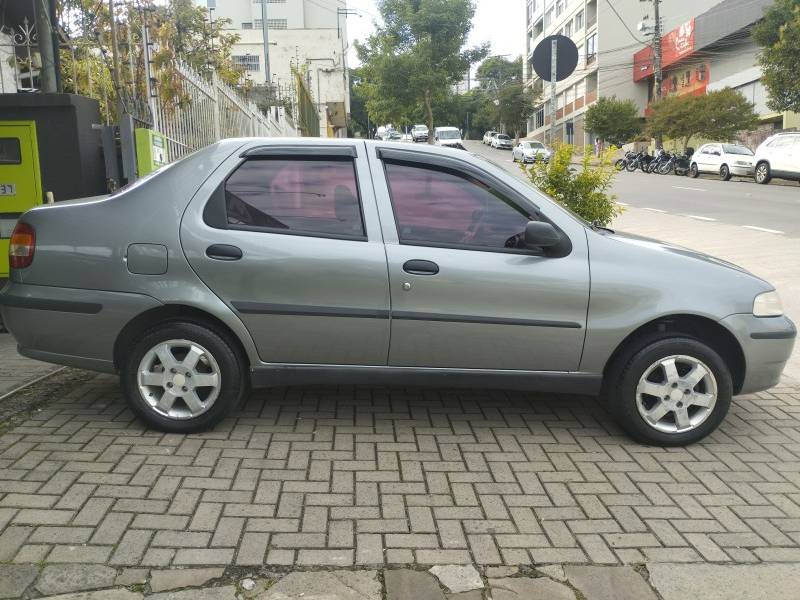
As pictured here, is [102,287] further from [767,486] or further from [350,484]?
[767,486]

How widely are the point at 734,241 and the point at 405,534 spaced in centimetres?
992

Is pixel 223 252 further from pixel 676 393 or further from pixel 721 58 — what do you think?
pixel 721 58

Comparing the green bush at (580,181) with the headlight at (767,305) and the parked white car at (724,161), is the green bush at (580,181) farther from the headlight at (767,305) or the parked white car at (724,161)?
the parked white car at (724,161)

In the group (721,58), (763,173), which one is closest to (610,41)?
(721,58)

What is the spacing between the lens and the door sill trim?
4.13 meters

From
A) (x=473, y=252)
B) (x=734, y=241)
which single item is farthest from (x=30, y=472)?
(x=734, y=241)

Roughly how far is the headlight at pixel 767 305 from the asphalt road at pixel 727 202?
8724 mm

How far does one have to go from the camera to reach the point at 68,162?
715cm

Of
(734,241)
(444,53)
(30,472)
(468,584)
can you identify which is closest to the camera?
(468,584)

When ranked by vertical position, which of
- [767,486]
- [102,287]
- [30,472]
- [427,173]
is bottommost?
[767,486]

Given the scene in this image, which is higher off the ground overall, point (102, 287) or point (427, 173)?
point (427, 173)

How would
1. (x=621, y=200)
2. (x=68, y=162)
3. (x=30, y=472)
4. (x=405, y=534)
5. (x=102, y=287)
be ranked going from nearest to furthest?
Result: 1. (x=405, y=534)
2. (x=30, y=472)
3. (x=102, y=287)
4. (x=68, y=162)
5. (x=621, y=200)

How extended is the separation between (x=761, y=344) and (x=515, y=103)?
70.1 meters

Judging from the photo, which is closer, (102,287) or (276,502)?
(276,502)
